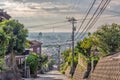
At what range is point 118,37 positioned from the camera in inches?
1731

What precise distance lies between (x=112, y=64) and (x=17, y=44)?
25537 mm

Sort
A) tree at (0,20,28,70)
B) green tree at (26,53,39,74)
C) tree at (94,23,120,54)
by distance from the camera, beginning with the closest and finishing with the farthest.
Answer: tree at (94,23,120,54)
tree at (0,20,28,70)
green tree at (26,53,39,74)

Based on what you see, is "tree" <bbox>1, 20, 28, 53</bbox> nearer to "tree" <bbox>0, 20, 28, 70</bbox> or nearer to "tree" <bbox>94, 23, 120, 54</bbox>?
"tree" <bbox>0, 20, 28, 70</bbox>

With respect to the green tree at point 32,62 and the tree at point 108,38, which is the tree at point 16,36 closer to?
the tree at point 108,38

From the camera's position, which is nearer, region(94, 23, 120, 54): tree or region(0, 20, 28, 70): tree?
region(94, 23, 120, 54): tree

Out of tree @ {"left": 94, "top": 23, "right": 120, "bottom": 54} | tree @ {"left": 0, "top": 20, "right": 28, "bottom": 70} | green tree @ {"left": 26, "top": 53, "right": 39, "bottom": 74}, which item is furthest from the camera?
green tree @ {"left": 26, "top": 53, "right": 39, "bottom": 74}

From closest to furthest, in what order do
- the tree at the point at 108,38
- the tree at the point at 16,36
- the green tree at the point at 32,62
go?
the tree at the point at 108,38 < the tree at the point at 16,36 < the green tree at the point at 32,62

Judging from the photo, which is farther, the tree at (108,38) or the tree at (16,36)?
the tree at (16,36)

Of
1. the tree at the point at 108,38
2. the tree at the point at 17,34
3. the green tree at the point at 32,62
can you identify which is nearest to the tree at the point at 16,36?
the tree at the point at 17,34

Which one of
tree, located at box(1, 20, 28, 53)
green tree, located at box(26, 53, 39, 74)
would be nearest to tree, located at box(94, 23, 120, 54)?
tree, located at box(1, 20, 28, 53)

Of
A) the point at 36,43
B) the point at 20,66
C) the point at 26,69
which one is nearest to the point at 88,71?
the point at 26,69

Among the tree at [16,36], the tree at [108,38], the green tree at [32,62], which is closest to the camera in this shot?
the tree at [108,38]

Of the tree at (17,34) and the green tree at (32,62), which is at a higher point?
the tree at (17,34)

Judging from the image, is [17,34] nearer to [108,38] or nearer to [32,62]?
[108,38]
